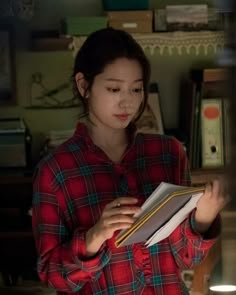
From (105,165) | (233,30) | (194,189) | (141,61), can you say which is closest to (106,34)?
(141,61)

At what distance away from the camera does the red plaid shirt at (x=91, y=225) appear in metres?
0.97

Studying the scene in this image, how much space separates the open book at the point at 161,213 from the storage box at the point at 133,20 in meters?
1.33

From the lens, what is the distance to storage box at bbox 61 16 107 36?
218cm

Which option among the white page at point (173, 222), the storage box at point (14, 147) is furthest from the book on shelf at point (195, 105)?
the white page at point (173, 222)

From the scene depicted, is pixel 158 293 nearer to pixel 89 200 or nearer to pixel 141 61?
pixel 89 200

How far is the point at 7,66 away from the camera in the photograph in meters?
2.38

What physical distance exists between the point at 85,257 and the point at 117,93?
0.96ft

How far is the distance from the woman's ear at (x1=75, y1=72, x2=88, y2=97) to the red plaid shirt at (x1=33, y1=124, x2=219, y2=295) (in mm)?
64

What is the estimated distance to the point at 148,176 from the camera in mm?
1086

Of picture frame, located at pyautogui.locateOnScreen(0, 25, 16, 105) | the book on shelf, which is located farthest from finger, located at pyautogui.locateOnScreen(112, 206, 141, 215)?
picture frame, located at pyautogui.locateOnScreen(0, 25, 16, 105)

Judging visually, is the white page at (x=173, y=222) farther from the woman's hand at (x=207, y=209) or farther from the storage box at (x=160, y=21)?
the storage box at (x=160, y=21)

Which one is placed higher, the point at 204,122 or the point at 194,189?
the point at 194,189

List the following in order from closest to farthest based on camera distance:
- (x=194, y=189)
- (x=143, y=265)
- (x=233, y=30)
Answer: (x=233, y=30), (x=194, y=189), (x=143, y=265)

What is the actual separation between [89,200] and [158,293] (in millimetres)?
198
